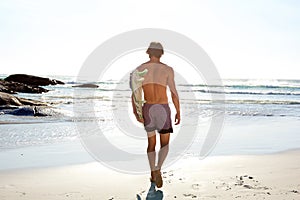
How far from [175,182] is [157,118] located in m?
0.96

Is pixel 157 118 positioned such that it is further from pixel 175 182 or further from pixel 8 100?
pixel 8 100

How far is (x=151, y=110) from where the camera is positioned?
215 inches

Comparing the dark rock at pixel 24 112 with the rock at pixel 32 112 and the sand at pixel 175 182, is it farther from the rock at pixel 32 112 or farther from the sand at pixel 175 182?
the sand at pixel 175 182

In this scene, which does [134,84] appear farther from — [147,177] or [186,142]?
[186,142]

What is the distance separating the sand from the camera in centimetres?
471

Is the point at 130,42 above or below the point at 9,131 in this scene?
above

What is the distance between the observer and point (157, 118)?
17.8 feet

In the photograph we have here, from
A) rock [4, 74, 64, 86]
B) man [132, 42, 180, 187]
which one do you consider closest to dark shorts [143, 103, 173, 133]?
man [132, 42, 180, 187]

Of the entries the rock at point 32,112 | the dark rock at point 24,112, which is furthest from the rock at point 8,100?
the dark rock at point 24,112

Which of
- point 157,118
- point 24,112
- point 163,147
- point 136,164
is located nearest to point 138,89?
point 157,118

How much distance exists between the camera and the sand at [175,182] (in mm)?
4715

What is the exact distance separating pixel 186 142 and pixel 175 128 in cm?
239

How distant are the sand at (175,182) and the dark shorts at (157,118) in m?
0.78

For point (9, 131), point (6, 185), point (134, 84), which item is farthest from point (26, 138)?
point (134, 84)
